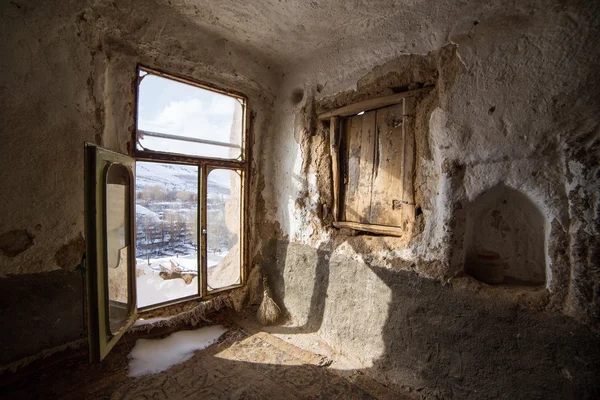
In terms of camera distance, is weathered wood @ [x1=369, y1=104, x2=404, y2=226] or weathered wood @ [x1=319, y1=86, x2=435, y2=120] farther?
weathered wood @ [x1=369, y1=104, x2=404, y2=226]

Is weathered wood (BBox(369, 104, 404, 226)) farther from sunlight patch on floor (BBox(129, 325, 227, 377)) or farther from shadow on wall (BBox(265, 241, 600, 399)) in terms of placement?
sunlight patch on floor (BBox(129, 325, 227, 377))

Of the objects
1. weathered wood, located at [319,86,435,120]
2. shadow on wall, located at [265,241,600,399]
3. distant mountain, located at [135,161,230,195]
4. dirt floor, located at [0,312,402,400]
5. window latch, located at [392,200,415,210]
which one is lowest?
dirt floor, located at [0,312,402,400]

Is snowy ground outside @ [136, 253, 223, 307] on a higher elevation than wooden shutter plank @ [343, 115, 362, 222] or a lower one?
lower

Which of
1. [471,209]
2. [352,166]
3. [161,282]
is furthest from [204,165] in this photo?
[471,209]

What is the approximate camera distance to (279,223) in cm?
311

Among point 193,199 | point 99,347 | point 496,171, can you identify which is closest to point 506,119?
point 496,171

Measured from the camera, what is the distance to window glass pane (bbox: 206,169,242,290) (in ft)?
9.22

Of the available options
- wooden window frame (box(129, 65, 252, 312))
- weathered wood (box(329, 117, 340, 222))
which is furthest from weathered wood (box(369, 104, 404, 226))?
wooden window frame (box(129, 65, 252, 312))

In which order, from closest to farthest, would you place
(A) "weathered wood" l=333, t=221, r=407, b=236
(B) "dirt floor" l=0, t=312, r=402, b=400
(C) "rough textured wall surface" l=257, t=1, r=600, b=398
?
(C) "rough textured wall surface" l=257, t=1, r=600, b=398, (B) "dirt floor" l=0, t=312, r=402, b=400, (A) "weathered wood" l=333, t=221, r=407, b=236

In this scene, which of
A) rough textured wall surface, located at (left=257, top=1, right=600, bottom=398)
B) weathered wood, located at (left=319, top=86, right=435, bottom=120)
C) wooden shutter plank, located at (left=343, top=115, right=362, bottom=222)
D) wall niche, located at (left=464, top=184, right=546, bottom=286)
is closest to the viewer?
rough textured wall surface, located at (left=257, top=1, right=600, bottom=398)

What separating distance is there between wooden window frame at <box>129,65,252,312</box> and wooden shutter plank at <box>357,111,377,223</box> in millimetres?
1296

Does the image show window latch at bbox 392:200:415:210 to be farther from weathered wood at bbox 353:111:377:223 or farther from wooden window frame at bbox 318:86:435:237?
Result: weathered wood at bbox 353:111:377:223

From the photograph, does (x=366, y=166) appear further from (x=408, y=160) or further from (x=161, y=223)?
(x=161, y=223)

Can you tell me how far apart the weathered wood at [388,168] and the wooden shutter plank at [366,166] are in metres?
0.04
